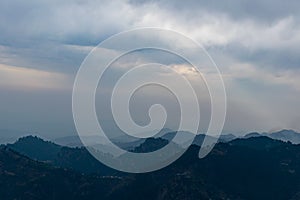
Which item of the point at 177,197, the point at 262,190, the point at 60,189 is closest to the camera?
the point at 177,197

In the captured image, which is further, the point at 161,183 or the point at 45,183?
the point at 45,183

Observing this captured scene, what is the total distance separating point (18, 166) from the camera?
192625 mm

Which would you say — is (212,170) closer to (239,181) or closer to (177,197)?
(239,181)

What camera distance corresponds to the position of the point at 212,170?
19300 centimetres

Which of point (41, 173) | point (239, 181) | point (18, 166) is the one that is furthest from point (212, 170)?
point (18, 166)

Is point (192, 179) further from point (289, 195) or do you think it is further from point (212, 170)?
point (289, 195)

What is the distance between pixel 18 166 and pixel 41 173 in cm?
1696

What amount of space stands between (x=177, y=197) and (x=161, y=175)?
1594 inches

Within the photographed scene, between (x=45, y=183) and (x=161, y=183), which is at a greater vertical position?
(x=45, y=183)

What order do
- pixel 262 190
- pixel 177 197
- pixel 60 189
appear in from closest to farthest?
pixel 177 197 < pixel 60 189 < pixel 262 190

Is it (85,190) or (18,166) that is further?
(18,166)

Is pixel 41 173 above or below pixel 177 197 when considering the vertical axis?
above

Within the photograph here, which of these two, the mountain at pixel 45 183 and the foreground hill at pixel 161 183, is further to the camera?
the mountain at pixel 45 183

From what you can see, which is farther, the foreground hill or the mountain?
the mountain
